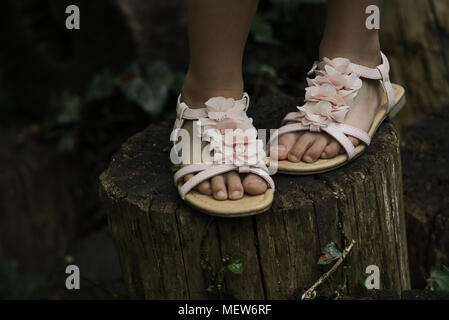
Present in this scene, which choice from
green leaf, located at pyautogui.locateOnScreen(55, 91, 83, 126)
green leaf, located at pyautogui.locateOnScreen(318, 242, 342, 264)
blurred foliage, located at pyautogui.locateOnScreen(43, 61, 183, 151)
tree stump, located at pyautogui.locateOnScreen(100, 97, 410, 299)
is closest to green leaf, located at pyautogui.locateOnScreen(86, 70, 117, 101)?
blurred foliage, located at pyautogui.locateOnScreen(43, 61, 183, 151)

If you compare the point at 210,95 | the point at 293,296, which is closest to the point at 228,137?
the point at 210,95

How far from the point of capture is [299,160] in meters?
1.39

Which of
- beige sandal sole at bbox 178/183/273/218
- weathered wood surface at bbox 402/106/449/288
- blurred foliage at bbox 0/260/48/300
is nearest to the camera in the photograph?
beige sandal sole at bbox 178/183/273/218

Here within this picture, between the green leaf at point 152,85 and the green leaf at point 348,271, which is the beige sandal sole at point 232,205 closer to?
the green leaf at point 348,271

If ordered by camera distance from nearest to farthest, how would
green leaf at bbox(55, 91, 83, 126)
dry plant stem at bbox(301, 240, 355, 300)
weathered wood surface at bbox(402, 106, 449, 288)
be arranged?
dry plant stem at bbox(301, 240, 355, 300)
weathered wood surface at bbox(402, 106, 449, 288)
green leaf at bbox(55, 91, 83, 126)

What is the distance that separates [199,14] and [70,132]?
5.04 feet

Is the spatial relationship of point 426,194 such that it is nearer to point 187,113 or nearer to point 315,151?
point 315,151

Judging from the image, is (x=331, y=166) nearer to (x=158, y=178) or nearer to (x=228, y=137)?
(x=228, y=137)

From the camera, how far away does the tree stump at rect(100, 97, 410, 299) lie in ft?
4.32

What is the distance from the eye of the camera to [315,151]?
1.37m

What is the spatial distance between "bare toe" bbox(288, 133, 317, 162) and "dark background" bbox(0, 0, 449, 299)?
89cm

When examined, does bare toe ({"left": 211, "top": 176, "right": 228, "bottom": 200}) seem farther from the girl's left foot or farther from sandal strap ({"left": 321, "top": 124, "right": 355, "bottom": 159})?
sandal strap ({"left": 321, "top": 124, "right": 355, "bottom": 159})

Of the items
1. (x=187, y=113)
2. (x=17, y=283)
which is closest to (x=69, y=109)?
(x=17, y=283)

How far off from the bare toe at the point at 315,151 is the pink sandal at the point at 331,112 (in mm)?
12
